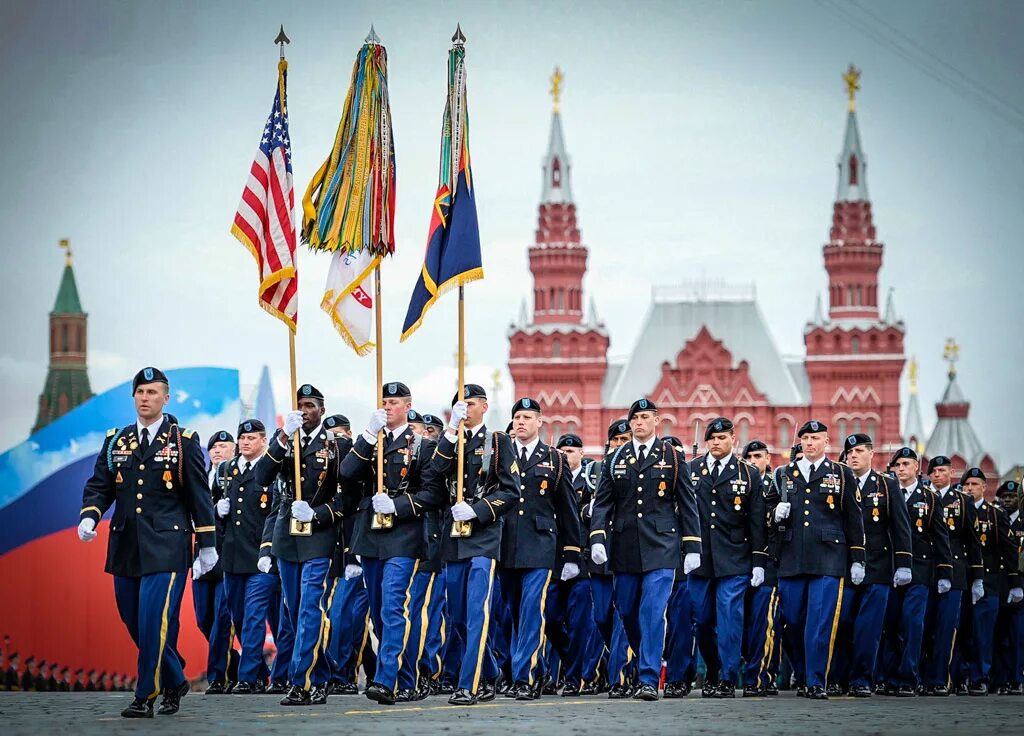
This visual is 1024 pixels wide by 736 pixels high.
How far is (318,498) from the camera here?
10883mm

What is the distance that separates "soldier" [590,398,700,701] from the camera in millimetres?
10977

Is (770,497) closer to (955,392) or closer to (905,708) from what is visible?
(905,708)

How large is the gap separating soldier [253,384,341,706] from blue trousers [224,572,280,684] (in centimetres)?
Answer: 31

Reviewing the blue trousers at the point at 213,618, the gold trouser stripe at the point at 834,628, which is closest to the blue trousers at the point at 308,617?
the blue trousers at the point at 213,618

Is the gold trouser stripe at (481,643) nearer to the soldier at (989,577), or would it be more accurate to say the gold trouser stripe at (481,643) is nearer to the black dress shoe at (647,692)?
the black dress shoe at (647,692)

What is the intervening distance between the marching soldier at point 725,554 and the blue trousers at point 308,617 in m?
2.84

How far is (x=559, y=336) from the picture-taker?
76.8 metres

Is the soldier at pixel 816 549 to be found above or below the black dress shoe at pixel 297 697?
above

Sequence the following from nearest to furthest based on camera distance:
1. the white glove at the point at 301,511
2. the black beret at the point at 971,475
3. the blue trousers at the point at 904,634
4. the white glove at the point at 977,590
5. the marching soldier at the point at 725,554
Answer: the white glove at the point at 301,511, the marching soldier at the point at 725,554, the blue trousers at the point at 904,634, the white glove at the point at 977,590, the black beret at the point at 971,475

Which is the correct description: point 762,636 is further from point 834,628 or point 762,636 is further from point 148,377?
point 148,377

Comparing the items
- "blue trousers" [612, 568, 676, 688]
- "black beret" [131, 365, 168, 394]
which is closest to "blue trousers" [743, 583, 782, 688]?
"blue trousers" [612, 568, 676, 688]

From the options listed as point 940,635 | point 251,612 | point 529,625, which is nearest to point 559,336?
point 940,635

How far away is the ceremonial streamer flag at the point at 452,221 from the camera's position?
11.0 meters

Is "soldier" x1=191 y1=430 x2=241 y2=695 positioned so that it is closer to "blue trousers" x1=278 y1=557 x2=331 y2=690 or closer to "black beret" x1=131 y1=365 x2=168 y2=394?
"blue trousers" x1=278 y1=557 x2=331 y2=690
